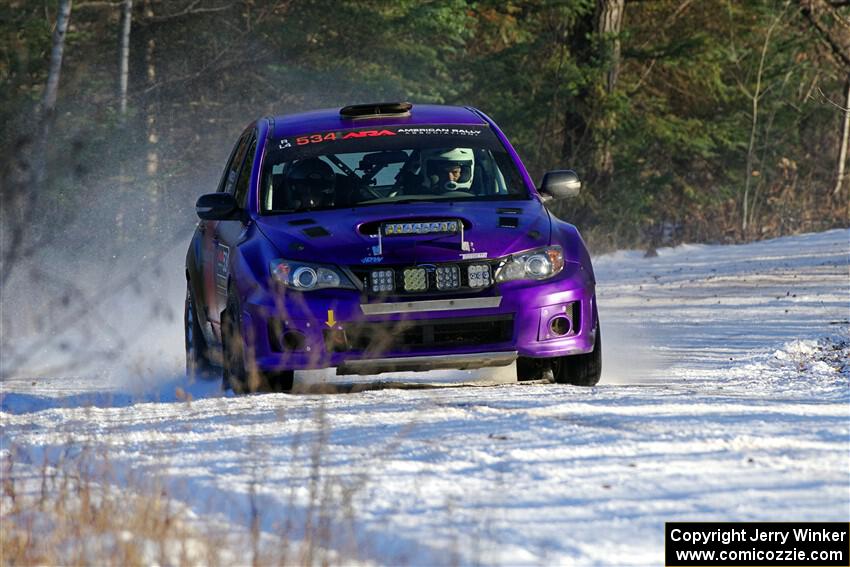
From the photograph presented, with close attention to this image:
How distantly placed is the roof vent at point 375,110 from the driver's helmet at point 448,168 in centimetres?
55

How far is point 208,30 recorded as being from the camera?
112 ft

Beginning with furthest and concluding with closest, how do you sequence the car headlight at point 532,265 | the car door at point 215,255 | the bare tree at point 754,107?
the bare tree at point 754,107, the car door at point 215,255, the car headlight at point 532,265

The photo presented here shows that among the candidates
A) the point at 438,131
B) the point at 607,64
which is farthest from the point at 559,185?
the point at 607,64

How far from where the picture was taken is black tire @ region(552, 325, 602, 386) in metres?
9.30

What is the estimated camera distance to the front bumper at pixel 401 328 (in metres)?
8.66

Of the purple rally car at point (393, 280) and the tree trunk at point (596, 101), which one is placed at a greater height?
the purple rally car at point (393, 280)

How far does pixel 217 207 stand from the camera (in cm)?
980

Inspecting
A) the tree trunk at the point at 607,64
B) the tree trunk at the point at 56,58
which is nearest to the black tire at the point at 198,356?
the tree trunk at the point at 56,58

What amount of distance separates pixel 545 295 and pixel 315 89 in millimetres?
24458

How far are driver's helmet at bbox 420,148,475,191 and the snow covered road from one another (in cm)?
118

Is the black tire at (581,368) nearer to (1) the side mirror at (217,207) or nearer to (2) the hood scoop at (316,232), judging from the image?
(2) the hood scoop at (316,232)

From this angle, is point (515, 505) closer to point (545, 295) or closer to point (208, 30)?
point (545, 295)

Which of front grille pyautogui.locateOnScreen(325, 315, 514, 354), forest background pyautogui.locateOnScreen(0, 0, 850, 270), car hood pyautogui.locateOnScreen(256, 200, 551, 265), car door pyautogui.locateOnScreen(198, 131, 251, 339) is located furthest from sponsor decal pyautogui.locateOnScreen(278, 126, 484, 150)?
forest background pyautogui.locateOnScreen(0, 0, 850, 270)

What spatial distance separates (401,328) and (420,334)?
0.45ft
